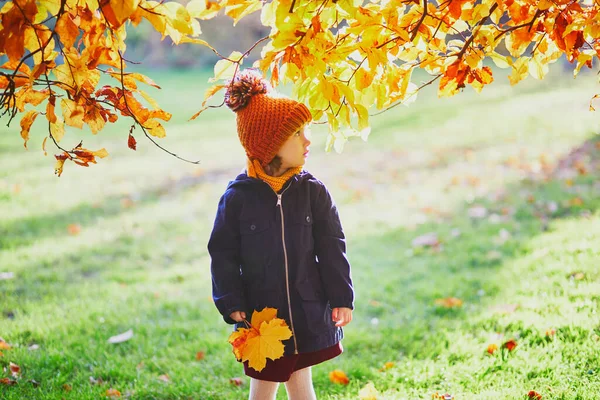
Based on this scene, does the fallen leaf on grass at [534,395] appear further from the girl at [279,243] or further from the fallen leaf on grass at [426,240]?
the fallen leaf on grass at [426,240]

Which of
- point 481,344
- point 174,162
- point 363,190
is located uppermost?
point 174,162

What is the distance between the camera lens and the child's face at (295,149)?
7.68ft

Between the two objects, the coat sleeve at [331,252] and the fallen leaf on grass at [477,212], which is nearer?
the coat sleeve at [331,252]

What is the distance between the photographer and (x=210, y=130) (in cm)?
1171

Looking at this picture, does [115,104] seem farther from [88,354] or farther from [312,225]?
[88,354]

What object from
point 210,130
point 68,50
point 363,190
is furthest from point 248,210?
point 210,130

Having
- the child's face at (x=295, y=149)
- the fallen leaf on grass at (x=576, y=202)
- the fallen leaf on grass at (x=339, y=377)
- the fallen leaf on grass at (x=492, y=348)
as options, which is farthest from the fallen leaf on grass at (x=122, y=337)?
the fallen leaf on grass at (x=576, y=202)

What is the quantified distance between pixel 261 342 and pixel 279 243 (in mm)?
392

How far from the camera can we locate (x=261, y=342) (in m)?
2.18

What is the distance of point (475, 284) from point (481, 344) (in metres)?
1.09

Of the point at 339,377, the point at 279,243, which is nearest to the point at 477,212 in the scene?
the point at 339,377

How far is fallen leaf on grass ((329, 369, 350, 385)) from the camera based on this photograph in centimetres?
303

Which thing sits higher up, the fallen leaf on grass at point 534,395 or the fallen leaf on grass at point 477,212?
the fallen leaf on grass at point 477,212

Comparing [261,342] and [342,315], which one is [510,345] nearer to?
[342,315]
